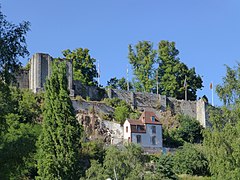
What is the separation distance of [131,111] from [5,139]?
46585mm

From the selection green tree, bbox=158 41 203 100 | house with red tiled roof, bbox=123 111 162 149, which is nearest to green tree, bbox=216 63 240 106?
house with red tiled roof, bbox=123 111 162 149

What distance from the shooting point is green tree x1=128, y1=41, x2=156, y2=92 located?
7725cm

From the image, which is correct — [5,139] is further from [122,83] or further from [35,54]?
[122,83]

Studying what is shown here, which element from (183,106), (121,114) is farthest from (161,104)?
(121,114)

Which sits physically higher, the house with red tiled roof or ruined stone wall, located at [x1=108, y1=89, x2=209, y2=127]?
ruined stone wall, located at [x1=108, y1=89, x2=209, y2=127]

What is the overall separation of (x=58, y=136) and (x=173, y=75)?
38738 millimetres

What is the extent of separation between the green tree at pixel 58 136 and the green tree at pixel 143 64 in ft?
118

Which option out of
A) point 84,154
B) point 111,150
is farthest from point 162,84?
point 111,150

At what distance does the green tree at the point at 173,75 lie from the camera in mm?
76875

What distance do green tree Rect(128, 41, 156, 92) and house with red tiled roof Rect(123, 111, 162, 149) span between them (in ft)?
51.3

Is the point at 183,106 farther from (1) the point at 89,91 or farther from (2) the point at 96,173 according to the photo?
(2) the point at 96,173

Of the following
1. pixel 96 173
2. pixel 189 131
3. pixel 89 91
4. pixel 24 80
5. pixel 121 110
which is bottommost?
pixel 96 173

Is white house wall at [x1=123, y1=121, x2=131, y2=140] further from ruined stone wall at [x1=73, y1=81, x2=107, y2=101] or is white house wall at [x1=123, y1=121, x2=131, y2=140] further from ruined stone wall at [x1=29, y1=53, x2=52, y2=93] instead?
ruined stone wall at [x1=29, y1=53, x2=52, y2=93]

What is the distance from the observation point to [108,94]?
228ft
